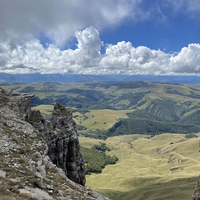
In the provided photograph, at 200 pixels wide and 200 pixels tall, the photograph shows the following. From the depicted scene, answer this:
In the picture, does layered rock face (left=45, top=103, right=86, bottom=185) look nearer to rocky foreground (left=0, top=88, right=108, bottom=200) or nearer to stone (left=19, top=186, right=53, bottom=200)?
rocky foreground (left=0, top=88, right=108, bottom=200)

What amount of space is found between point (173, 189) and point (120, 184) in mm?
75151

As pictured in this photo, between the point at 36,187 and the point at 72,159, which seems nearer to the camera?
the point at 36,187

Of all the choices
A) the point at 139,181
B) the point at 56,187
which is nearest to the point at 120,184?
the point at 139,181

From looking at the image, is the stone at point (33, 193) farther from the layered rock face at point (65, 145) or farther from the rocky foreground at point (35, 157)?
the layered rock face at point (65, 145)

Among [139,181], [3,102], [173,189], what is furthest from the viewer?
[139,181]

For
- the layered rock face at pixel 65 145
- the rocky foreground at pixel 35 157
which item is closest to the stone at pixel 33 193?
the rocky foreground at pixel 35 157

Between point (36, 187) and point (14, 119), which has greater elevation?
point (14, 119)

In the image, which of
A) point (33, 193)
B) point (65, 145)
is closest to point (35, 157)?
point (33, 193)

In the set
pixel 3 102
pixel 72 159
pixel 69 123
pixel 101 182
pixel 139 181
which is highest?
pixel 3 102

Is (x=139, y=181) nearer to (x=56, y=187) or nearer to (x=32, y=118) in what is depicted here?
(x=32, y=118)

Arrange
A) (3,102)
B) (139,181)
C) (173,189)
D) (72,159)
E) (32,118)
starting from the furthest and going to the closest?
(139,181), (173,189), (72,159), (32,118), (3,102)

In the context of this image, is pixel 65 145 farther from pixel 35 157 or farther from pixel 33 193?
pixel 33 193

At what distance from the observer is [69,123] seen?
191 feet

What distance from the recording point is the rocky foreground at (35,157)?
61.8ft
